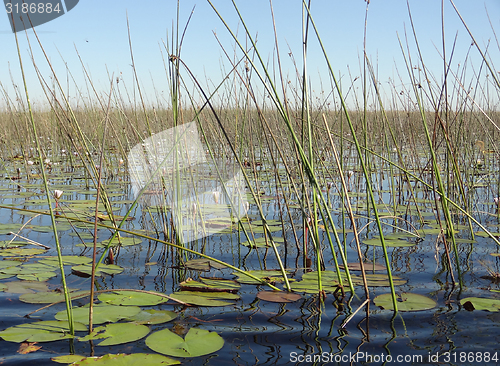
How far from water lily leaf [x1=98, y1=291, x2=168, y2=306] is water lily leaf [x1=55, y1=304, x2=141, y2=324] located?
0.10 ft

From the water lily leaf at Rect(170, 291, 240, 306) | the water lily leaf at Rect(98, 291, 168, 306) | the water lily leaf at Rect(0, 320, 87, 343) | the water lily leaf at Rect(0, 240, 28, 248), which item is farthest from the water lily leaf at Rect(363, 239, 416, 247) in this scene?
the water lily leaf at Rect(0, 240, 28, 248)

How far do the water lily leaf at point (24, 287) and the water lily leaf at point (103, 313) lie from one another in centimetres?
26

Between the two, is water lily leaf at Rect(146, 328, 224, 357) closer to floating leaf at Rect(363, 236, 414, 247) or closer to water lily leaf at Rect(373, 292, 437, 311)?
water lily leaf at Rect(373, 292, 437, 311)

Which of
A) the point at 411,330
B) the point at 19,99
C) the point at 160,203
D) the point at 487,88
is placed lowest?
the point at 411,330

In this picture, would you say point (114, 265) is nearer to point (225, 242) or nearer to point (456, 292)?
point (225, 242)

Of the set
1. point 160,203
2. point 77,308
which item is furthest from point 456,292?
point 160,203

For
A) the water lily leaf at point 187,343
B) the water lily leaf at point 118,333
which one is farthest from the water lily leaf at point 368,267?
the water lily leaf at point 118,333

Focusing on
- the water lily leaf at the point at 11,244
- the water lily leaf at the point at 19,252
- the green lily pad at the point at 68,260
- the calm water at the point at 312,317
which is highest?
the water lily leaf at the point at 11,244

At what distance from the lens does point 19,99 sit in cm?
441

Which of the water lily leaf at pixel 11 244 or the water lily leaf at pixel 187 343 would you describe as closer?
the water lily leaf at pixel 187 343

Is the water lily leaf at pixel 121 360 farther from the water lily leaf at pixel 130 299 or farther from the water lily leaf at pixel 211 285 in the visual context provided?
the water lily leaf at pixel 211 285

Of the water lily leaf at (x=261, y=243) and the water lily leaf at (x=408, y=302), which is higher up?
the water lily leaf at (x=261, y=243)

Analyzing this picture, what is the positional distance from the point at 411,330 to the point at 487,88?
253 cm

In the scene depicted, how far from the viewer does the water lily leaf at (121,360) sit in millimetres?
880
